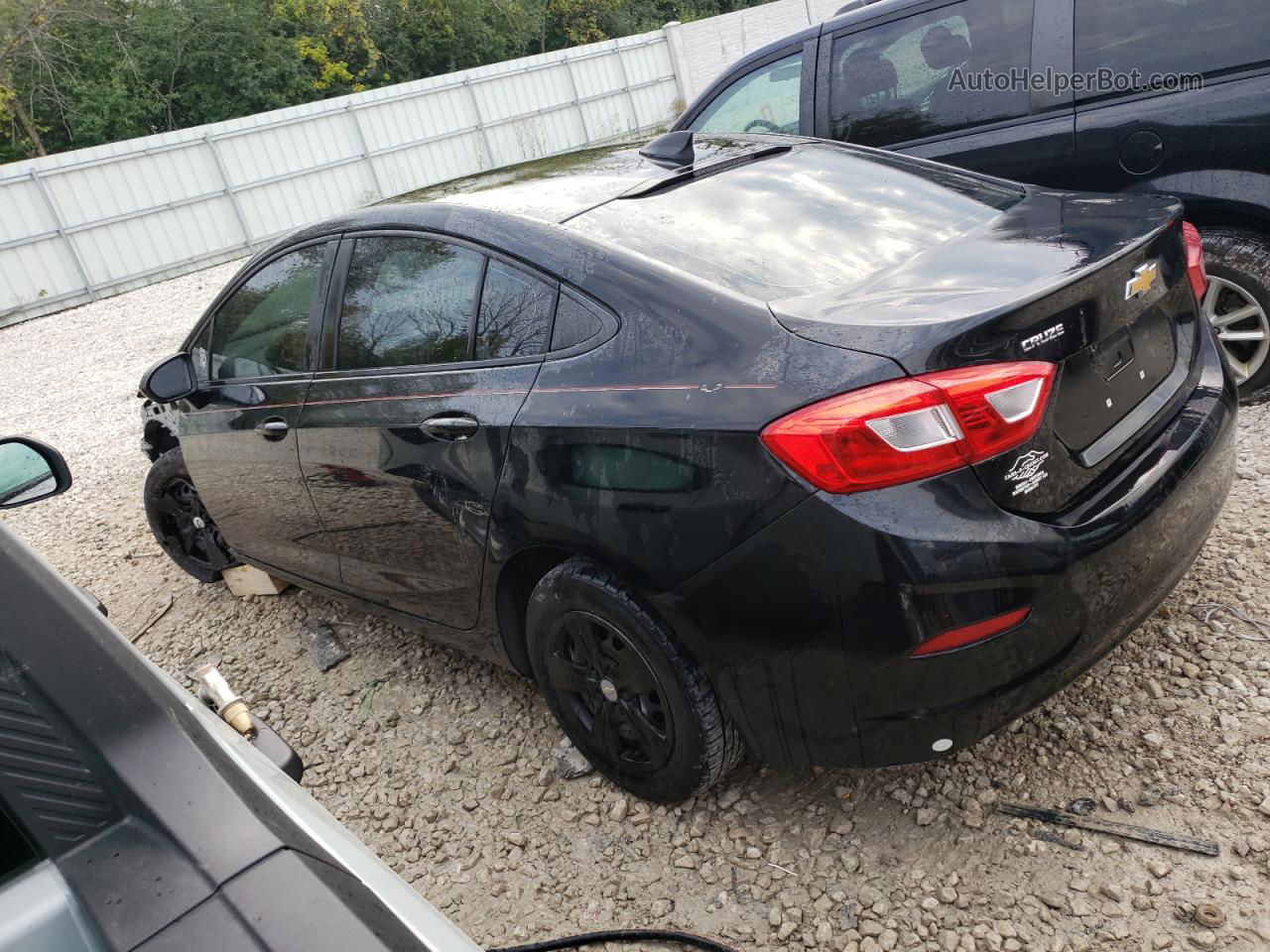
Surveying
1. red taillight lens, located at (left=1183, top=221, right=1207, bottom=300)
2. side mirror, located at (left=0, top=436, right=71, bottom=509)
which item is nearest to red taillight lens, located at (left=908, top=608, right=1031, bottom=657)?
red taillight lens, located at (left=1183, top=221, right=1207, bottom=300)

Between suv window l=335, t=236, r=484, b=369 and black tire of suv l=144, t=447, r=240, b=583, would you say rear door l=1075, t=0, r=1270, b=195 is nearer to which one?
suv window l=335, t=236, r=484, b=369

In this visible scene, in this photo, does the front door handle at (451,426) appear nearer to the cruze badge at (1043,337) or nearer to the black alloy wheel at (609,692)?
the black alloy wheel at (609,692)

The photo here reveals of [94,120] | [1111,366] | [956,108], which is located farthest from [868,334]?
[94,120]

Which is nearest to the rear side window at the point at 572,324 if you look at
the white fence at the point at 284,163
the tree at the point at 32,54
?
the white fence at the point at 284,163

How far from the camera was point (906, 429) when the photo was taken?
6.19 feet

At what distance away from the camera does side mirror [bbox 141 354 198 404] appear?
3.69 metres

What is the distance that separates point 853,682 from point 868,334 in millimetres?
723

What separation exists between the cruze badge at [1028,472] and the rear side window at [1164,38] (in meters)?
2.55

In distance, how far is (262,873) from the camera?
103 cm

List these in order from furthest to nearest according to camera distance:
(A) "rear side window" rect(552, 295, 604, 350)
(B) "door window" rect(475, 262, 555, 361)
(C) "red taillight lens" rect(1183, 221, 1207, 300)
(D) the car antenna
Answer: (D) the car antenna < (C) "red taillight lens" rect(1183, 221, 1207, 300) < (B) "door window" rect(475, 262, 555, 361) < (A) "rear side window" rect(552, 295, 604, 350)

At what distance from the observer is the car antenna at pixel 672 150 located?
3.03 metres

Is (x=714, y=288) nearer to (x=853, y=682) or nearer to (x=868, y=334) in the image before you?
(x=868, y=334)

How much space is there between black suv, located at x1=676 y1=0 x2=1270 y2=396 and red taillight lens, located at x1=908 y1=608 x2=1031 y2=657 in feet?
8.26

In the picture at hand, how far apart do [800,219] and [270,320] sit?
2016mm
